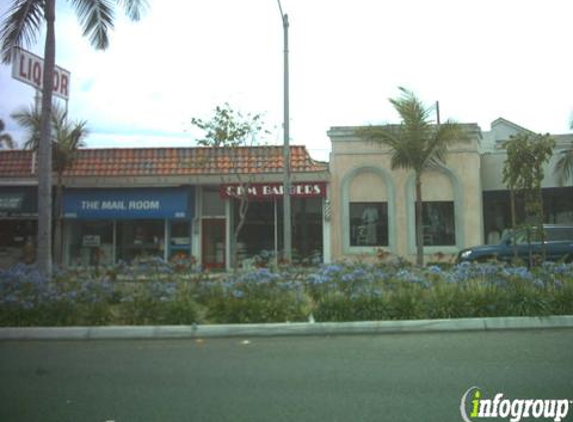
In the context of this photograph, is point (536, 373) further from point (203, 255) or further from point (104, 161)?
point (104, 161)

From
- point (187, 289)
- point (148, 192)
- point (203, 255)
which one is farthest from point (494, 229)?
point (187, 289)

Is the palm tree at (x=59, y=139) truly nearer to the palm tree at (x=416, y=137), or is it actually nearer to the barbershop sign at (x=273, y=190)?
the barbershop sign at (x=273, y=190)

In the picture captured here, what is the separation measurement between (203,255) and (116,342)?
13223 mm

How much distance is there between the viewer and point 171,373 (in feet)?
21.2

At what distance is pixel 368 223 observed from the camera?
2091 cm

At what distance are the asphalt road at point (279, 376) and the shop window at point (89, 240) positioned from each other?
13.8 m

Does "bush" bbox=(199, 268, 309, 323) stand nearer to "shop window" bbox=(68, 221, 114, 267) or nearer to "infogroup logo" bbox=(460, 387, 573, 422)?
"infogroup logo" bbox=(460, 387, 573, 422)

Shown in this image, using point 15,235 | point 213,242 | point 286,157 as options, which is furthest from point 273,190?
point 15,235

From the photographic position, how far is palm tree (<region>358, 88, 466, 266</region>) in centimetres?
1842

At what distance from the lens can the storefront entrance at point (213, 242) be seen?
21.6 m

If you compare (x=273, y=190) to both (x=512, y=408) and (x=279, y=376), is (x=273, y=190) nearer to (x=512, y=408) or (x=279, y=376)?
(x=279, y=376)

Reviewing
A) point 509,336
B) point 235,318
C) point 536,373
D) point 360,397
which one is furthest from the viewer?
point 235,318

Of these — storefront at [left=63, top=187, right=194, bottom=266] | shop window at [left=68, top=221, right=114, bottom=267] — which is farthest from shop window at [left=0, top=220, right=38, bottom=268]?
shop window at [left=68, top=221, right=114, bottom=267]

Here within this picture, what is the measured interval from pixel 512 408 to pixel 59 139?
18300 millimetres
